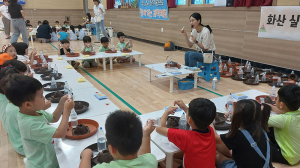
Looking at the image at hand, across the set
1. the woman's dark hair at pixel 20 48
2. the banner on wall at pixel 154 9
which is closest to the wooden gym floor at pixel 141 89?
the woman's dark hair at pixel 20 48

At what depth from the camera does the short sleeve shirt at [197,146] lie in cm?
163

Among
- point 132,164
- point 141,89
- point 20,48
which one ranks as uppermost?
point 20,48

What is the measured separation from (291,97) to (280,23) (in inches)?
163

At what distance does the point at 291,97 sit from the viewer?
199 centimetres

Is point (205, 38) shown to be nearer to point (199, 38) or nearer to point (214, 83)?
point (199, 38)

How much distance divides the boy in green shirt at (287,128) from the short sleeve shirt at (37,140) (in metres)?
1.81

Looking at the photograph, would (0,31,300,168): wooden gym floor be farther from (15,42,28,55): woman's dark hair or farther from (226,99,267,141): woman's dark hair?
(226,99,267,141): woman's dark hair

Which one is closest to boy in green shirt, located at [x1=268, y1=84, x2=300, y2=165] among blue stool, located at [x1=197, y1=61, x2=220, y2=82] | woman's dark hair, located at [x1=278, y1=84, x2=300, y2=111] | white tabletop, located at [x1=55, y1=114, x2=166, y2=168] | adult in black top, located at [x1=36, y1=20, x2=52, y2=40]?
woman's dark hair, located at [x1=278, y1=84, x2=300, y2=111]

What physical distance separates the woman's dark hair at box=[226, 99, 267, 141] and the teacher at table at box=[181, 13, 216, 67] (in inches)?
118

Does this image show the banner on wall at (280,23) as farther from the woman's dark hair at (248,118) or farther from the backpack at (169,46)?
the woman's dark hair at (248,118)

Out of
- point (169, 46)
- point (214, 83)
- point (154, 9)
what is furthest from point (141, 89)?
point (154, 9)

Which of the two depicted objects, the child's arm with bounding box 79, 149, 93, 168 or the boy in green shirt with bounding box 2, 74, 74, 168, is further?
the boy in green shirt with bounding box 2, 74, 74, 168

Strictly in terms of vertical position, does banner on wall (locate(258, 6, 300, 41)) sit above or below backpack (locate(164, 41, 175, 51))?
above

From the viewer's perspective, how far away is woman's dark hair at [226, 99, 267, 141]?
65.4 inches
